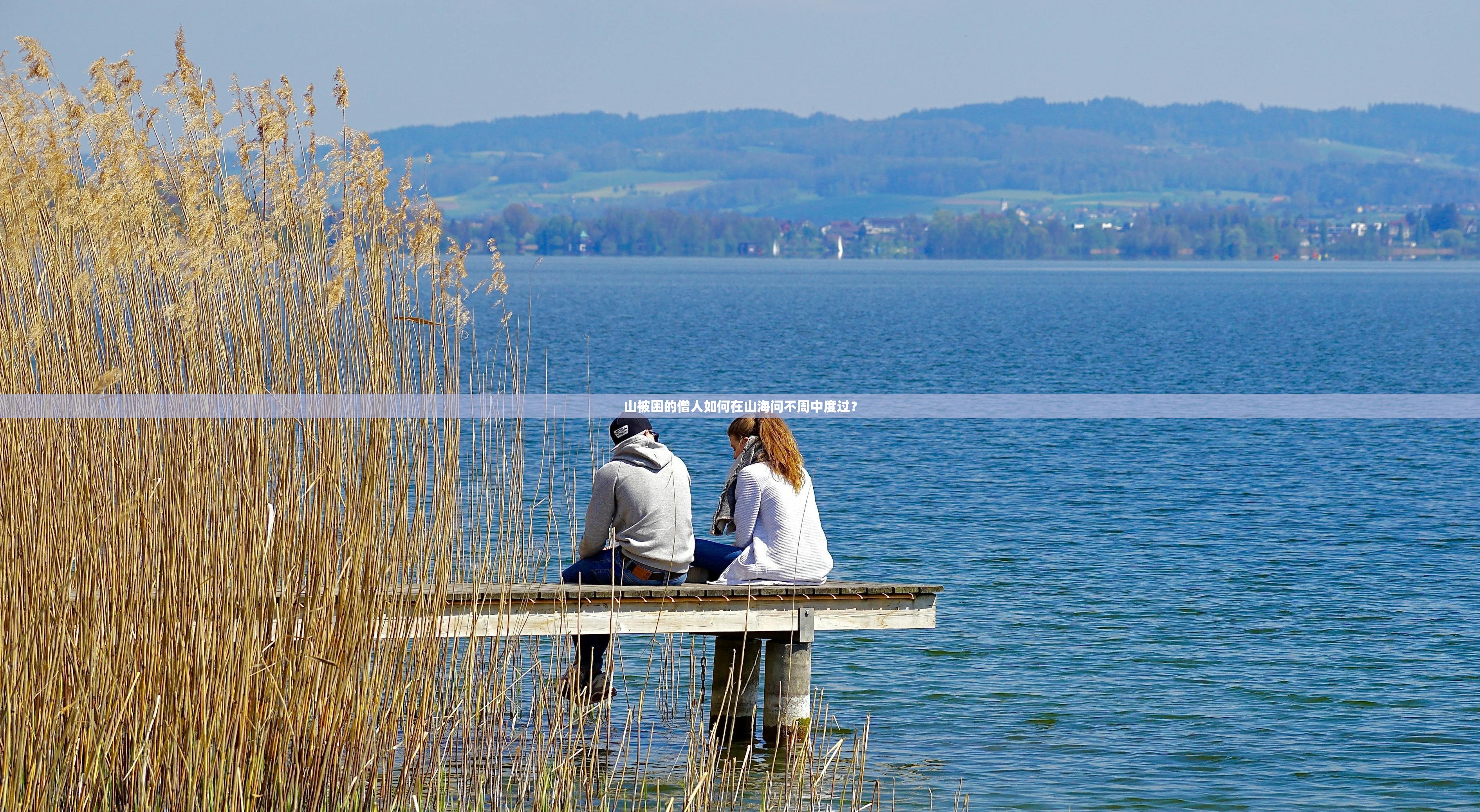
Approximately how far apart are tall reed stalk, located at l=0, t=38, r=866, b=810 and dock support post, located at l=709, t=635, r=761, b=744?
3787 millimetres

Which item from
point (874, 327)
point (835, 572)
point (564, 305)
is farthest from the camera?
point (564, 305)

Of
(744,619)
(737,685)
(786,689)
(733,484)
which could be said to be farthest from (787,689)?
(733,484)

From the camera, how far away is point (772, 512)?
25.7 feet

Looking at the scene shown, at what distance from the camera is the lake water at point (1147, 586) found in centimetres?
917

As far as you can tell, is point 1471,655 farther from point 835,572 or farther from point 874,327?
point 874,327

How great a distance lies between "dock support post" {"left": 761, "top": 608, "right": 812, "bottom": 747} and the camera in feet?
26.7

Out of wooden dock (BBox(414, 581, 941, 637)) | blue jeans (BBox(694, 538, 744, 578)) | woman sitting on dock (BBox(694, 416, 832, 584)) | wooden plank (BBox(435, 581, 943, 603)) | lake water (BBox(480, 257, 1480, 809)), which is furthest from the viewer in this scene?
lake water (BBox(480, 257, 1480, 809))

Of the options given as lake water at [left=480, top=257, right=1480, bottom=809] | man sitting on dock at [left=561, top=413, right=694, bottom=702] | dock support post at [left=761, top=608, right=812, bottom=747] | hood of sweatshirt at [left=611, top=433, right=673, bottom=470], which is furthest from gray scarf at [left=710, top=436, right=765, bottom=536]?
lake water at [left=480, top=257, right=1480, bottom=809]

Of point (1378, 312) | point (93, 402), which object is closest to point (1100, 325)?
point (1378, 312)

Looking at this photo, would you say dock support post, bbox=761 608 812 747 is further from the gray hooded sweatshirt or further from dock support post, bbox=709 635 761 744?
the gray hooded sweatshirt

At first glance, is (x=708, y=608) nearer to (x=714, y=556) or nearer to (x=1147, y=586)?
(x=714, y=556)

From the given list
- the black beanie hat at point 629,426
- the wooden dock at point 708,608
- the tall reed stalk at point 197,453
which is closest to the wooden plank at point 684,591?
the wooden dock at point 708,608

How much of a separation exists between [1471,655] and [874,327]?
60386 millimetres

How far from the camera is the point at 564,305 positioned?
302ft
